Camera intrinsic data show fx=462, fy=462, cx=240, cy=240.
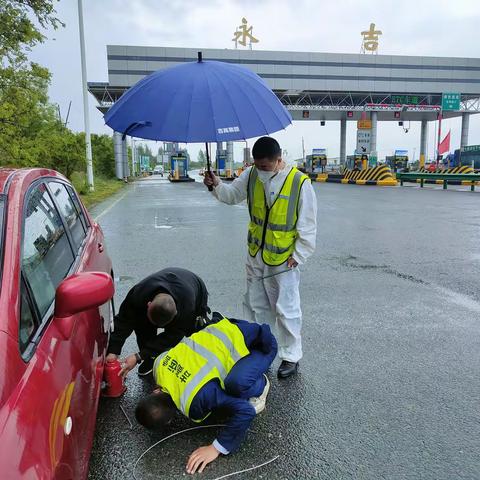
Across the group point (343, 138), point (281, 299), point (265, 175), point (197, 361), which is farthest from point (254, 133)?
point (343, 138)

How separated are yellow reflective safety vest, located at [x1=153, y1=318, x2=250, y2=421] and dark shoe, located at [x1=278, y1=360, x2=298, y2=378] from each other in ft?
2.24

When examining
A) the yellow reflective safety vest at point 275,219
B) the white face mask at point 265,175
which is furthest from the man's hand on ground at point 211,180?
the white face mask at point 265,175

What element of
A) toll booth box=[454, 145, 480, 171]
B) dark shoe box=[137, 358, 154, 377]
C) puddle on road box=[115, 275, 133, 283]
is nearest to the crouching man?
dark shoe box=[137, 358, 154, 377]

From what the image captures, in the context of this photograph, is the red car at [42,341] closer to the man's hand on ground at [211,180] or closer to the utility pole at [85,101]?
the man's hand on ground at [211,180]

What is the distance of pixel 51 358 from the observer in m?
1.65

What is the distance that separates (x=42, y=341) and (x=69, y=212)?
5.76 feet

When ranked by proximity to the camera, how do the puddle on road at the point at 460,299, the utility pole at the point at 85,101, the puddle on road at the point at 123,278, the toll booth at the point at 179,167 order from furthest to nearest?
the toll booth at the point at 179,167
the utility pole at the point at 85,101
the puddle on road at the point at 123,278
the puddle on road at the point at 460,299

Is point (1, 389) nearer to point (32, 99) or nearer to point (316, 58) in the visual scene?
point (32, 99)

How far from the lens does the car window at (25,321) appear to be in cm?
159

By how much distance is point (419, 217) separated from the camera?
12117 millimetres

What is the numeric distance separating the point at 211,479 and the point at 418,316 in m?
3.05

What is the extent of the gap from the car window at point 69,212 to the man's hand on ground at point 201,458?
4.72ft

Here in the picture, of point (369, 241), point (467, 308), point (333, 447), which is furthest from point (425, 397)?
point (369, 241)

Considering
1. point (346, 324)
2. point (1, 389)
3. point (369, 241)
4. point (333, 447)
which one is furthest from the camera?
point (369, 241)
